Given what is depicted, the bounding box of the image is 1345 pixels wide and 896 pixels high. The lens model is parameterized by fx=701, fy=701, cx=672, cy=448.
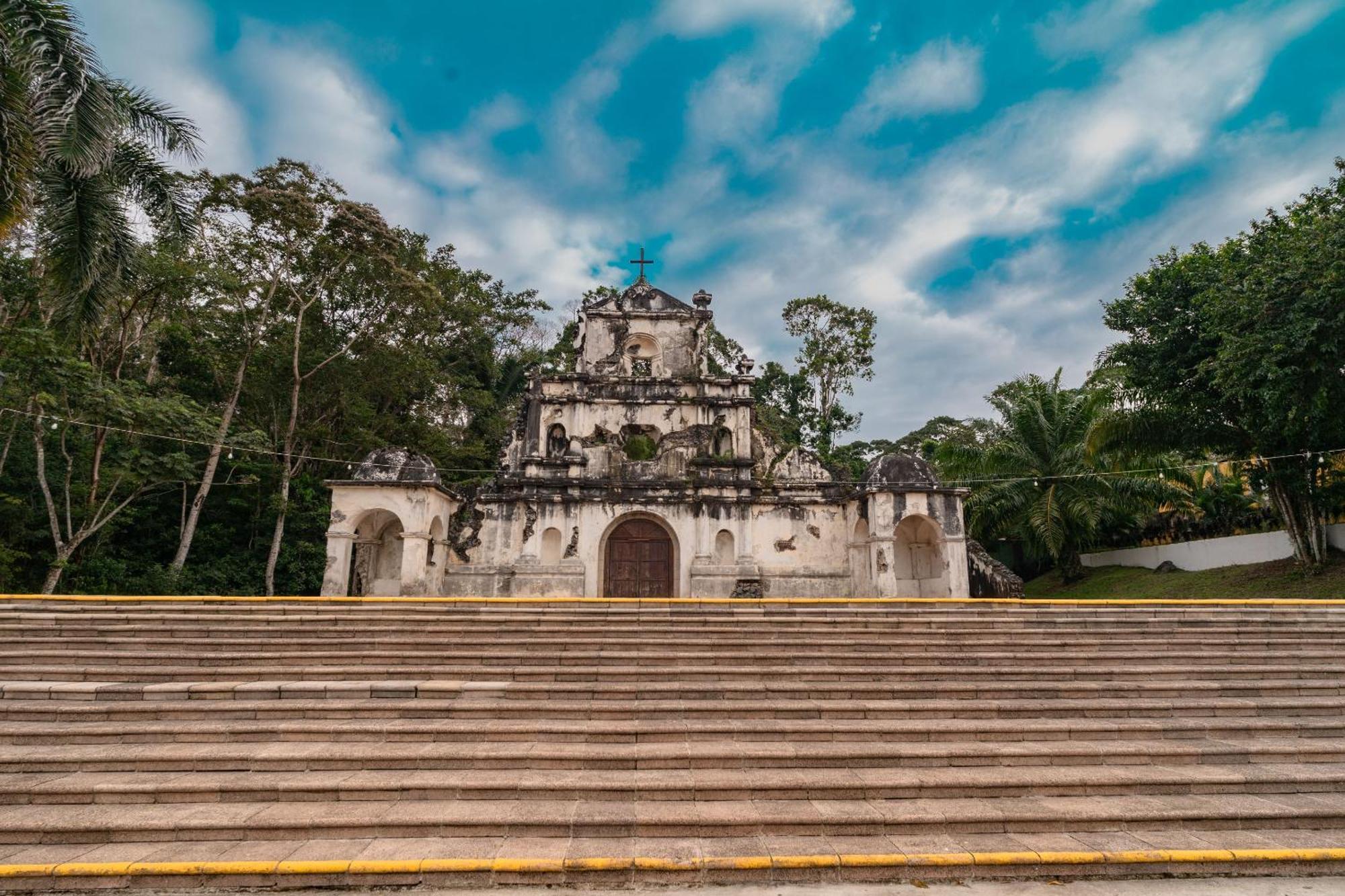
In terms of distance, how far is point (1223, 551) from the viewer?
824 inches

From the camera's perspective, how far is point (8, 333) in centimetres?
1457

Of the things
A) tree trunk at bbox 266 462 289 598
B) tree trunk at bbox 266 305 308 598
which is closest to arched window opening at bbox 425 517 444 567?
tree trunk at bbox 266 305 308 598

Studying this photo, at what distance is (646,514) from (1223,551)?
1756 cm

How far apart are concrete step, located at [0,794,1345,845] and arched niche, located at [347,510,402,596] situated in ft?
35.3

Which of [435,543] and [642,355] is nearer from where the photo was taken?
[435,543]

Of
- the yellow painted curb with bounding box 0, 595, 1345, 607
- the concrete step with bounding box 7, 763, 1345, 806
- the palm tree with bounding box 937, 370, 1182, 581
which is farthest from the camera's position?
the palm tree with bounding box 937, 370, 1182, 581

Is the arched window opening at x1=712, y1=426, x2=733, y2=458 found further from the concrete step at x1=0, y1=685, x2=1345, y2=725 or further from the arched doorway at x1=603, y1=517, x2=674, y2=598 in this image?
the concrete step at x1=0, y1=685, x2=1345, y2=725

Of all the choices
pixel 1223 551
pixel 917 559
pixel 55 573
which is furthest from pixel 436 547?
pixel 1223 551

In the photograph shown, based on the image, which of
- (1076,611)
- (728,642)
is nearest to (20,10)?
(728,642)

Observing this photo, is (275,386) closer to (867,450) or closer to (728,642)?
(728,642)

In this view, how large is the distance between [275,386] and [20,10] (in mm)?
14073

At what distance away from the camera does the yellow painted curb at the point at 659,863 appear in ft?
14.2

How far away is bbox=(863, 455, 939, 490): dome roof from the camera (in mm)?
14984

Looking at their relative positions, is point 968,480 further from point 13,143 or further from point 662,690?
point 13,143
